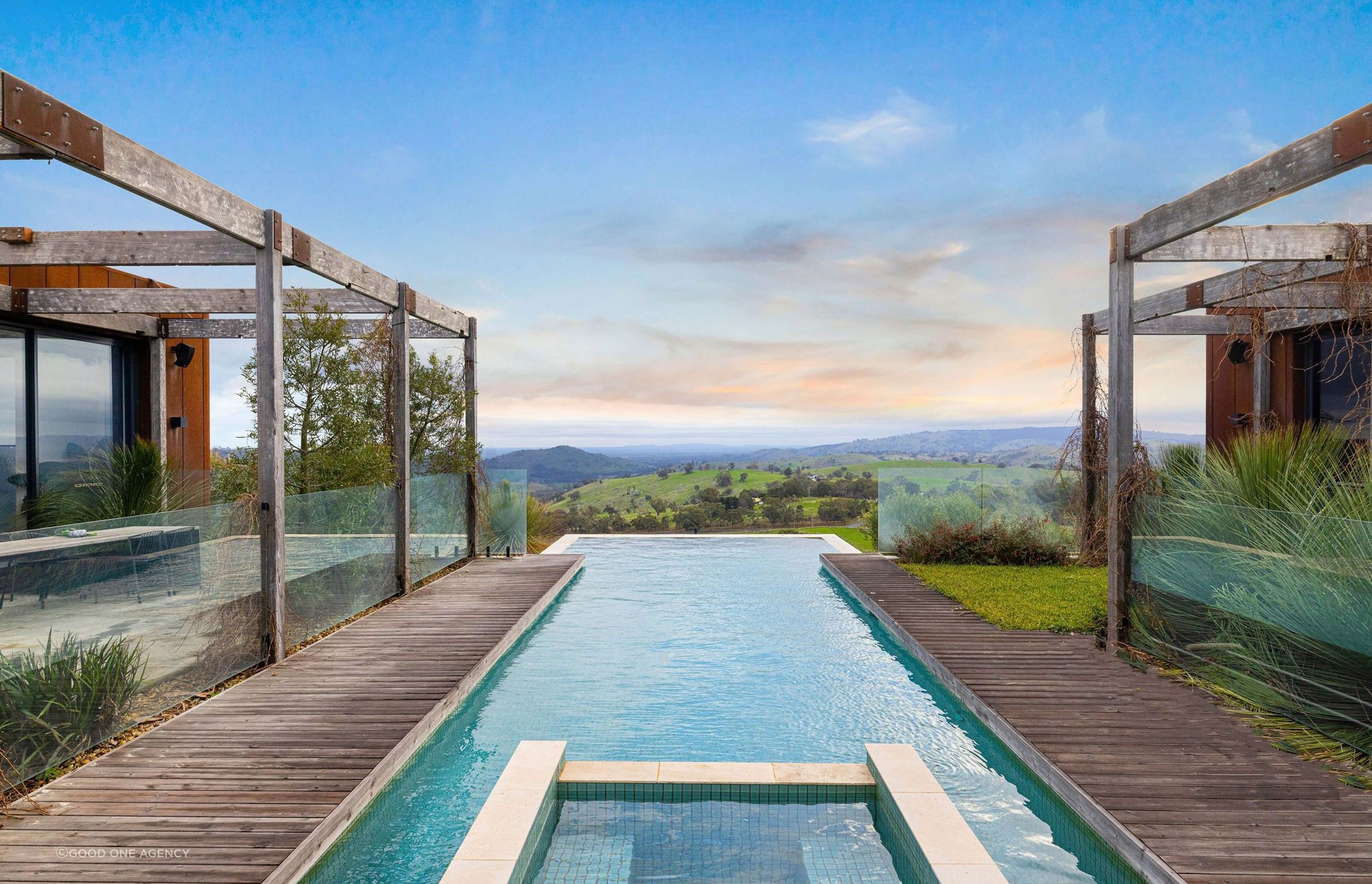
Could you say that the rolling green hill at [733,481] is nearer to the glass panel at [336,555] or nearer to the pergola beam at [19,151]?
the glass panel at [336,555]

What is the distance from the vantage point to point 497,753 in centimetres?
437

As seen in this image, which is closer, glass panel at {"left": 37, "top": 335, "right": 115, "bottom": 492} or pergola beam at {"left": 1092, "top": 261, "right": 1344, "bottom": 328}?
pergola beam at {"left": 1092, "top": 261, "right": 1344, "bottom": 328}

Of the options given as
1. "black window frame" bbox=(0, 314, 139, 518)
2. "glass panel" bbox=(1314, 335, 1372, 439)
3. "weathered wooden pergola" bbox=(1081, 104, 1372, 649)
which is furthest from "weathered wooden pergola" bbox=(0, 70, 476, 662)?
"glass panel" bbox=(1314, 335, 1372, 439)

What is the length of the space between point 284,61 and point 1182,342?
1431 cm

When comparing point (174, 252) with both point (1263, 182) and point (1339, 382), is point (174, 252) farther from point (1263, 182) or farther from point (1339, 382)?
point (1339, 382)

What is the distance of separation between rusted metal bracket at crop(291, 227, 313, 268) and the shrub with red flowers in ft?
26.9

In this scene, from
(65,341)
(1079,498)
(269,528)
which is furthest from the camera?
(1079,498)

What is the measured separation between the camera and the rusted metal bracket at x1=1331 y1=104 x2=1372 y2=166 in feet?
12.0

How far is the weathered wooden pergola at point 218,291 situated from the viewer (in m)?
3.62

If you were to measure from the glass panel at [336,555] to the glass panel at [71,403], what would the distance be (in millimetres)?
A: 4445

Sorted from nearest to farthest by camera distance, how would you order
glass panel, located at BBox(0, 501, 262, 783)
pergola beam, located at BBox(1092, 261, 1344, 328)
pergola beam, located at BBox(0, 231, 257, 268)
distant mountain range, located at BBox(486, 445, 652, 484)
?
glass panel, located at BBox(0, 501, 262, 783), pergola beam, located at BBox(0, 231, 257, 268), pergola beam, located at BBox(1092, 261, 1344, 328), distant mountain range, located at BBox(486, 445, 652, 484)

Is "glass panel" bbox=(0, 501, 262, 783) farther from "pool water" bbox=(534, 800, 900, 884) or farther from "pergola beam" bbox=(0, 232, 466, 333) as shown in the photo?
"pool water" bbox=(534, 800, 900, 884)

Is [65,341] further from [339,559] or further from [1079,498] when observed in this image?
[1079,498]

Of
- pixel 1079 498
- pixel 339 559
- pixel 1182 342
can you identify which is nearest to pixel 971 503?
pixel 1079 498
